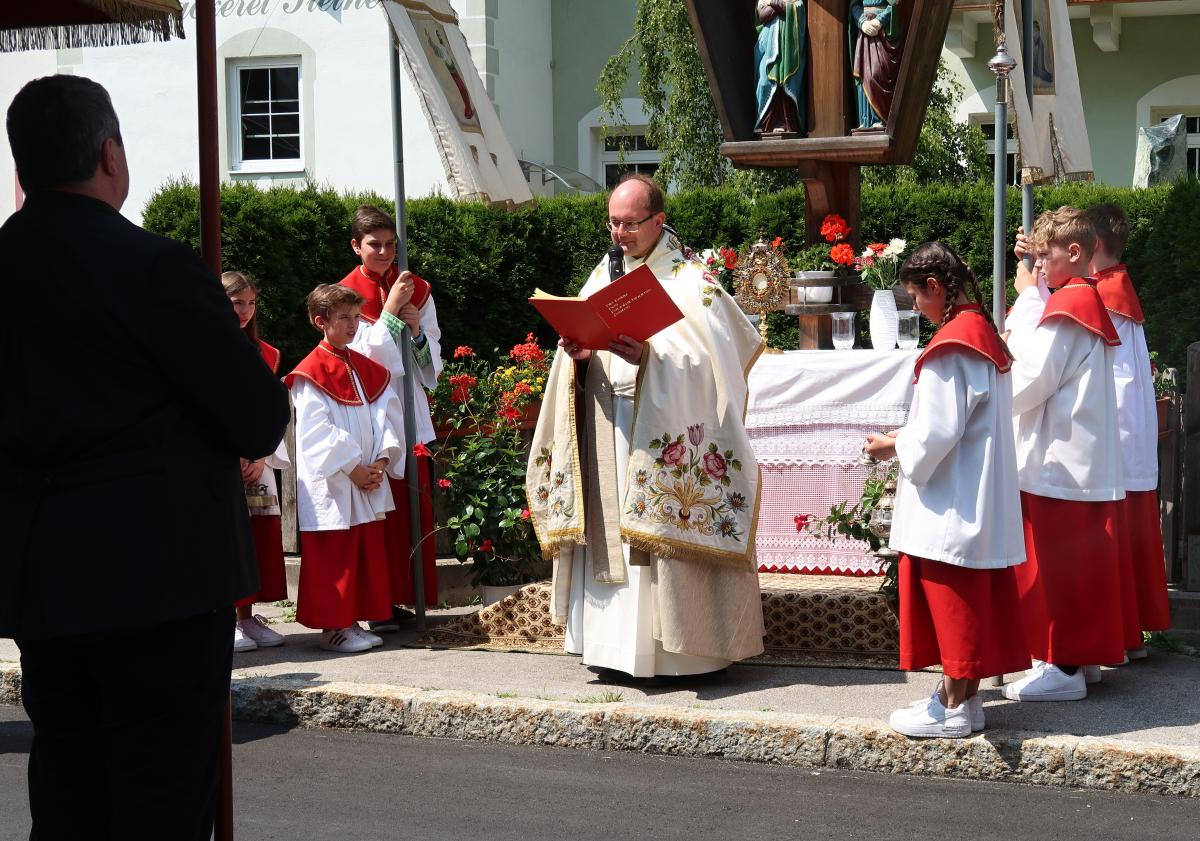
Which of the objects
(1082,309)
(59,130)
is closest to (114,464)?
(59,130)

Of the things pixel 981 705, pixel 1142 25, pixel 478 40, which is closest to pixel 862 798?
pixel 981 705

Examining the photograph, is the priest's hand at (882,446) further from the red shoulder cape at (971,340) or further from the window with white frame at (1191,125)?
the window with white frame at (1191,125)

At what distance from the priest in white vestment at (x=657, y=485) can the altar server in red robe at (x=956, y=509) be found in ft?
3.19

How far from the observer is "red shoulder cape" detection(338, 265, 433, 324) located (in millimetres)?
7285

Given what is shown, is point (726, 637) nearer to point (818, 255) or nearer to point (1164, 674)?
point (1164, 674)

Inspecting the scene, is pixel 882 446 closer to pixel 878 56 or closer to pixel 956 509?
pixel 956 509

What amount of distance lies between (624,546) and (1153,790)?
221 centimetres

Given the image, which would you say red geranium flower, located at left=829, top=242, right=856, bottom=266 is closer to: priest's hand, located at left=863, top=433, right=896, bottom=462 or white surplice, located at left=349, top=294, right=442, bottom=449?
white surplice, located at left=349, top=294, right=442, bottom=449

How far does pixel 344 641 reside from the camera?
6852 mm

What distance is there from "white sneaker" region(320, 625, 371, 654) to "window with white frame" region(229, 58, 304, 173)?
11871 millimetres

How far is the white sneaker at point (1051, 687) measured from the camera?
18.3 ft

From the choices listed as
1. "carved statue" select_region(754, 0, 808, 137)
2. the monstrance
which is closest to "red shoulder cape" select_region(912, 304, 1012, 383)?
the monstrance

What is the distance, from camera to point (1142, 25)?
57.3 ft

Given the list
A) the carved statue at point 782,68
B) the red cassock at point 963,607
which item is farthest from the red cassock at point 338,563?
the carved statue at point 782,68
